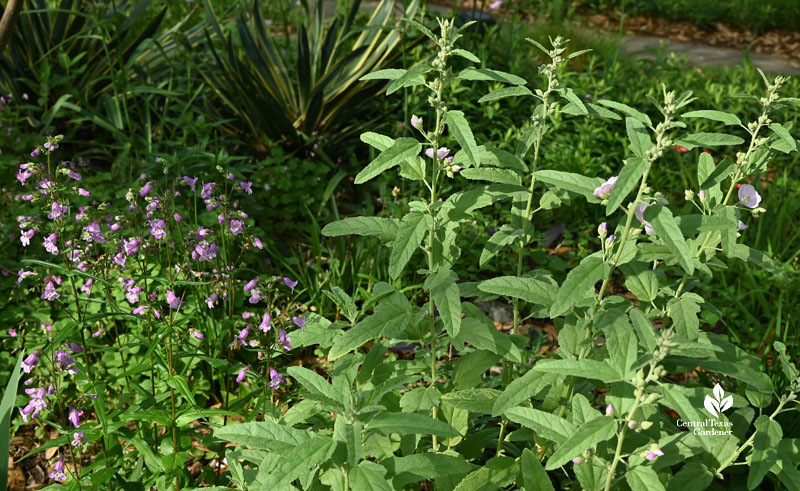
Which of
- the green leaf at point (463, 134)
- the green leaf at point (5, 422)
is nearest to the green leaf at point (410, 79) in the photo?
the green leaf at point (463, 134)

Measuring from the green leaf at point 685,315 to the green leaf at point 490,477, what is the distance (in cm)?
53

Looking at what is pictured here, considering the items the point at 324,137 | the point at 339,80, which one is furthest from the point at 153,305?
the point at 339,80

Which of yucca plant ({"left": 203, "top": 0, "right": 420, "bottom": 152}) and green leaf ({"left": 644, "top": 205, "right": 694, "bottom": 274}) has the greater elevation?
green leaf ({"left": 644, "top": 205, "right": 694, "bottom": 274})

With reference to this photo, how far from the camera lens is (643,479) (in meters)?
1.39

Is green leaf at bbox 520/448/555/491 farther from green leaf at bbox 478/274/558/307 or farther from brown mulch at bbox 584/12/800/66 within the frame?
brown mulch at bbox 584/12/800/66

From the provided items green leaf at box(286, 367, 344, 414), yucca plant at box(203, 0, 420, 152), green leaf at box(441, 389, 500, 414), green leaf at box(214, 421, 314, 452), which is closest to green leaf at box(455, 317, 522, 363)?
green leaf at box(441, 389, 500, 414)

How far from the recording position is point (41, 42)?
163 inches

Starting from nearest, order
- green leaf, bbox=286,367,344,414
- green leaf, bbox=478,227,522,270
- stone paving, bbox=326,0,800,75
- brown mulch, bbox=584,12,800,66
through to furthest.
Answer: green leaf, bbox=286,367,344,414 < green leaf, bbox=478,227,522,270 < stone paving, bbox=326,0,800,75 < brown mulch, bbox=584,12,800,66

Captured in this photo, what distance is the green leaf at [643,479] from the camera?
1.37m

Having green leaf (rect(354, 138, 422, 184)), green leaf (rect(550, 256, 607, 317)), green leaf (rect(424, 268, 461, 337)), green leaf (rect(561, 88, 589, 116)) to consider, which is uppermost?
green leaf (rect(561, 88, 589, 116))

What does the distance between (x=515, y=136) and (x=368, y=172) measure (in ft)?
8.69

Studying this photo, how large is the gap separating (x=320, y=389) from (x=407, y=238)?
15.6 inches

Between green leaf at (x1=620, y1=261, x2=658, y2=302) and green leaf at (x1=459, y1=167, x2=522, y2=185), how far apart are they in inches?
14.0

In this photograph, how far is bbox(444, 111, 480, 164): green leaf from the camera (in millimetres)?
1488
